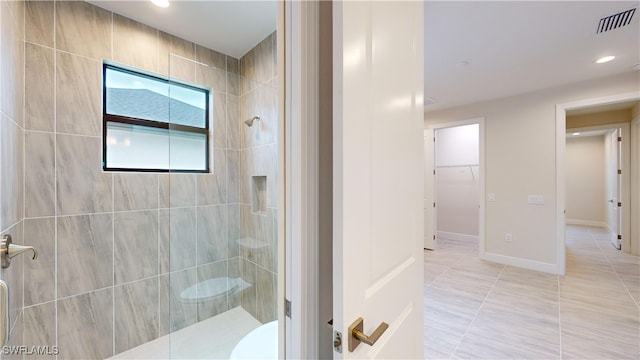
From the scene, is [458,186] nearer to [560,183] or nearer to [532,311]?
[560,183]

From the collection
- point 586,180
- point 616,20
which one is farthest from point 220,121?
point 586,180

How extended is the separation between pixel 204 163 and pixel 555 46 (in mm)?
3530

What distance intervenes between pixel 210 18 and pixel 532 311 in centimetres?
393

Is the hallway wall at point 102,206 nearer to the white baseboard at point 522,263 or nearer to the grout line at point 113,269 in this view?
the grout line at point 113,269

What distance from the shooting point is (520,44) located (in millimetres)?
2354

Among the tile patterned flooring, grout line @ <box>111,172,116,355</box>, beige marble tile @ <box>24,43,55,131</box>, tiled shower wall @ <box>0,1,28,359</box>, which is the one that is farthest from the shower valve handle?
the tile patterned flooring

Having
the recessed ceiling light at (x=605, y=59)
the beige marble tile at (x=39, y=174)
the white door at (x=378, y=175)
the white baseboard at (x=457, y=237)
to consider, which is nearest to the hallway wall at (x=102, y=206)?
the beige marble tile at (x=39, y=174)

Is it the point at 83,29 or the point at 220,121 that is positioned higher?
the point at 83,29

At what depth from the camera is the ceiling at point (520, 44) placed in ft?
6.15

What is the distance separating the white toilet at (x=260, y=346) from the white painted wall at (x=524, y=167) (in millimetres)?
3759

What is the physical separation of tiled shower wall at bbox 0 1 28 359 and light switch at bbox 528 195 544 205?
5.12 metres

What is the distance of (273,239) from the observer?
1.84 metres

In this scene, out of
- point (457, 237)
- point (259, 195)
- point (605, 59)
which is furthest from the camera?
point (457, 237)

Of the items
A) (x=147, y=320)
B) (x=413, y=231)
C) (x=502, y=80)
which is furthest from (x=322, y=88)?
(x=502, y=80)
